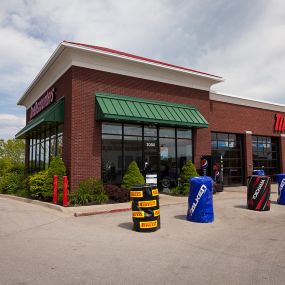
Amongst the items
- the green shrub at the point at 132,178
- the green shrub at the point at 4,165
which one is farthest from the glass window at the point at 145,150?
the green shrub at the point at 4,165

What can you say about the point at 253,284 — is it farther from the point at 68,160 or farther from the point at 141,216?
the point at 68,160

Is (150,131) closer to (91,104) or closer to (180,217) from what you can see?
(91,104)

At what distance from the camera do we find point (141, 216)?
26.2 feet

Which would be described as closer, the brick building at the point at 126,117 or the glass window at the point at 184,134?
the brick building at the point at 126,117

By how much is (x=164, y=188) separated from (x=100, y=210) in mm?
6518

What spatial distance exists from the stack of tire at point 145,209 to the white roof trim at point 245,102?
44.3ft

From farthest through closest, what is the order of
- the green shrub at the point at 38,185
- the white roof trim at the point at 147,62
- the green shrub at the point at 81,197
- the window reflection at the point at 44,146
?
the window reflection at the point at 44,146
the white roof trim at the point at 147,62
the green shrub at the point at 38,185
the green shrub at the point at 81,197

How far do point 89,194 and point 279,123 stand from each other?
17960 millimetres

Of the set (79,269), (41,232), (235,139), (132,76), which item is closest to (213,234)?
(79,269)

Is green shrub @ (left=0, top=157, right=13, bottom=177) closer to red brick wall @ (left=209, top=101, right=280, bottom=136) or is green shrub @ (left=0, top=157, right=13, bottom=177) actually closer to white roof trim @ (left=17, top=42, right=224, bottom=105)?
white roof trim @ (left=17, top=42, right=224, bottom=105)

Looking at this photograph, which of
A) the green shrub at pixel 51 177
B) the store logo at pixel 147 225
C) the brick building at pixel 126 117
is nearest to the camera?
the store logo at pixel 147 225

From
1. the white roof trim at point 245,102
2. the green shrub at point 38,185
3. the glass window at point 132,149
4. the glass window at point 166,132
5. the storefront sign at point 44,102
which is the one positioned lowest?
the green shrub at point 38,185

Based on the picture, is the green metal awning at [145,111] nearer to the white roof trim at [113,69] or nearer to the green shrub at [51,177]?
the white roof trim at [113,69]

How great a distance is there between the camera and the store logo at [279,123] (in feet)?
80.4
